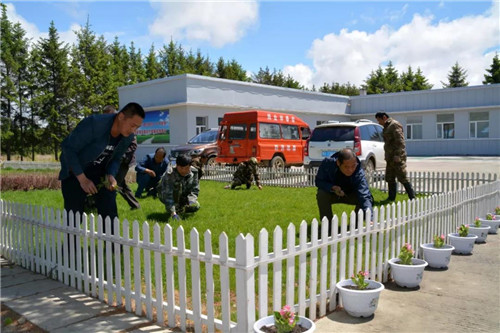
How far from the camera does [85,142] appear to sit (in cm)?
468

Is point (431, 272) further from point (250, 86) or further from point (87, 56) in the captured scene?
point (87, 56)

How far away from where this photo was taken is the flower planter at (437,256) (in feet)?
17.3

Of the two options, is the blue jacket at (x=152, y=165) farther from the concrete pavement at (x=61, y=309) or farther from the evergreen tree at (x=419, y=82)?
the evergreen tree at (x=419, y=82)

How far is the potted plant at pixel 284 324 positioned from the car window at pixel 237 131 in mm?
13160

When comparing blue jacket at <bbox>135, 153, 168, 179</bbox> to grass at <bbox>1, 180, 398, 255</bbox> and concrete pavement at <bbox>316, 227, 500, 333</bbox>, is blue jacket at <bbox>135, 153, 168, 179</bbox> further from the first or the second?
concrete pavement at <bbox>316, 227, 500, 333</bbox>

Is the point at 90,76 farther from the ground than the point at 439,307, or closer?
farther from the ground

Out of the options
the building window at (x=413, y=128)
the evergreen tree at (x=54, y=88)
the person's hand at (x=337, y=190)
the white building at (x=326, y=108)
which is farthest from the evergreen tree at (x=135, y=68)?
the person's hand at (x=337, y=190)

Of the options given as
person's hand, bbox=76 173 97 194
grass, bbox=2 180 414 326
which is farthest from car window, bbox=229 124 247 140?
person's hand, bbox=76 173 97 194

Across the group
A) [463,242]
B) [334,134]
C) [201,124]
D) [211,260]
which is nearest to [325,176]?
[463,242]

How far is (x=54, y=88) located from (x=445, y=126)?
109 feet

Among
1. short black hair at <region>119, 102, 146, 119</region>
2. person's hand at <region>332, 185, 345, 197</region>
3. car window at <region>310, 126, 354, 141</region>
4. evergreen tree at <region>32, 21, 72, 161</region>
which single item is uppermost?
evergreen tree at <region>32, 21, 72, 161</region>

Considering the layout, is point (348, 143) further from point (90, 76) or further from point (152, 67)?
point (152, 67)

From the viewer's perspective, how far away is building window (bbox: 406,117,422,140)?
110 feet

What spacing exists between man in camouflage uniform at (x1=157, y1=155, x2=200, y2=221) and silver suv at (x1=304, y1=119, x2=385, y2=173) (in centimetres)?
640
